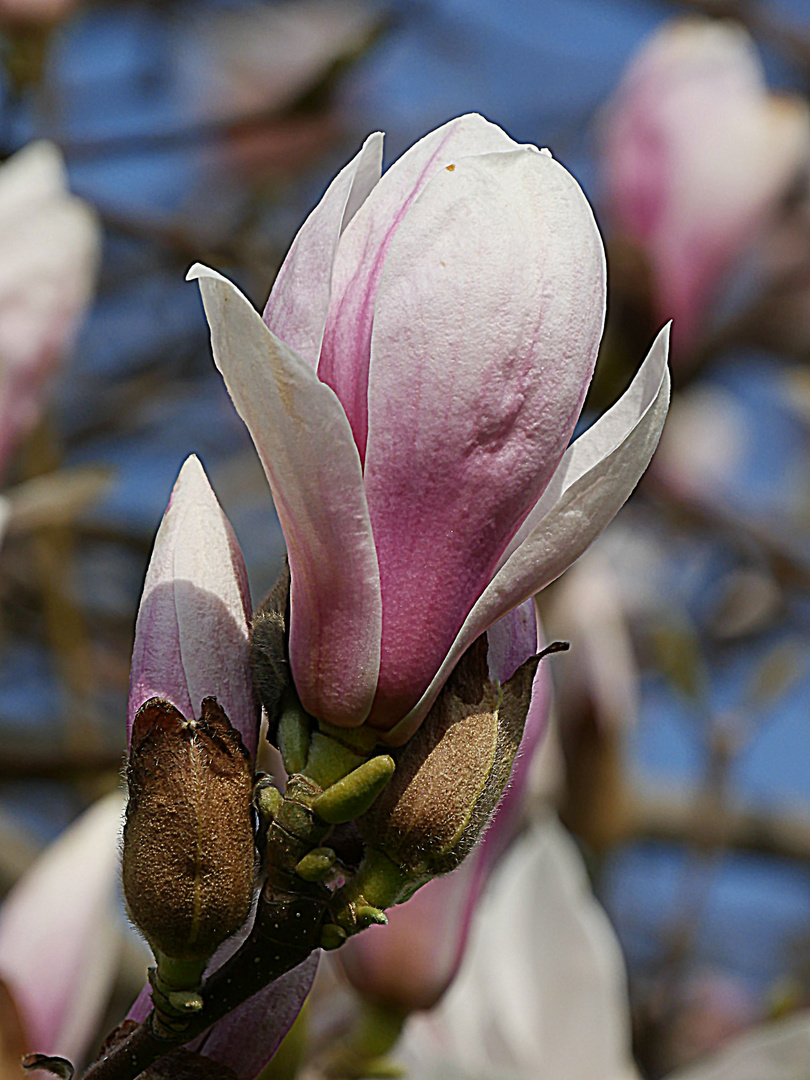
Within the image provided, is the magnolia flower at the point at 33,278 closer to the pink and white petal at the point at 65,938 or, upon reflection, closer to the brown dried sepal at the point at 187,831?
the pink and white petal at the point at 65,938

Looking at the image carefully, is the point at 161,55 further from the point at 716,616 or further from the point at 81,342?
the point at 716,616

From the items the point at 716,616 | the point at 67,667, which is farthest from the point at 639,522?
the point at 67,667

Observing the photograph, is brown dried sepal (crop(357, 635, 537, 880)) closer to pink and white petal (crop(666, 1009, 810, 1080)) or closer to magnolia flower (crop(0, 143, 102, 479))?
pink and white petal (crop(666, 1009, 810, 1080))

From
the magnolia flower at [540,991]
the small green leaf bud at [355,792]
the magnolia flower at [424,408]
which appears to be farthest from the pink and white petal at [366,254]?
the magnolia flower at [540,991]

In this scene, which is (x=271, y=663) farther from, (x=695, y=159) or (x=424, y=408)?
(x=695, y=159)

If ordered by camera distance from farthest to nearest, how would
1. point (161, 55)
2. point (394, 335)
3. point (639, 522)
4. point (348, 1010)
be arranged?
point (639, 522) < point (161, 55) < point (348, 1010) < point (394, 335)

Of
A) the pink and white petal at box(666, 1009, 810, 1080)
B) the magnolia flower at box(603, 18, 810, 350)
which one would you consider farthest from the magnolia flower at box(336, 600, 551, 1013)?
the magnolia flower at box(603, 18, 810, 350)
